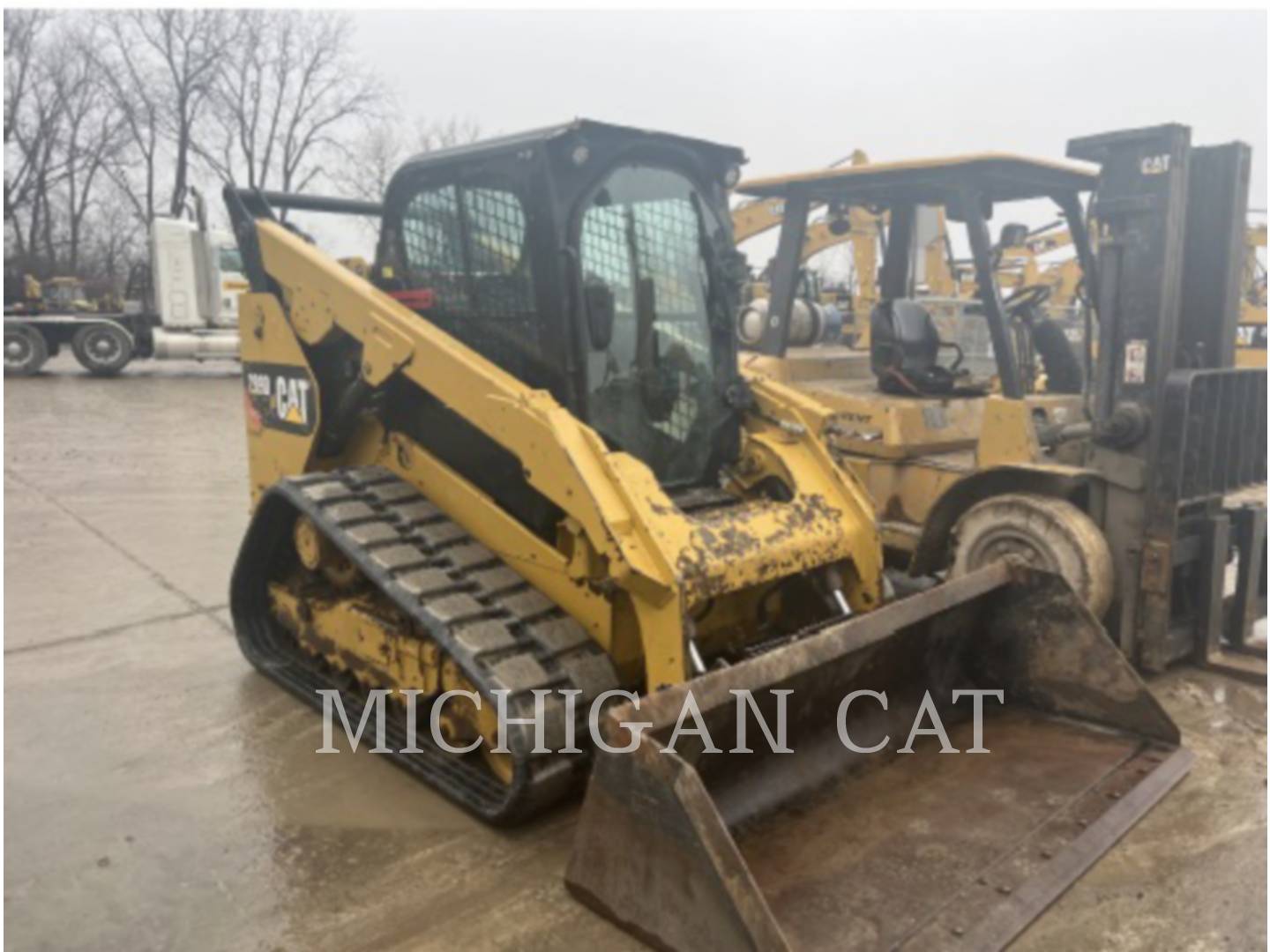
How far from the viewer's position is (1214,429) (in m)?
4.77

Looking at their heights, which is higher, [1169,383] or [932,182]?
[932,182]

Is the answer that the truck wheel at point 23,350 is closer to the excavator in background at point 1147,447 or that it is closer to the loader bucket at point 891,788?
the excavator in background at point 1147,447

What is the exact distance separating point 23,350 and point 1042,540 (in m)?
18.4

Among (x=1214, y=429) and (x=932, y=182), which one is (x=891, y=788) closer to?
(x=1214, y=429)

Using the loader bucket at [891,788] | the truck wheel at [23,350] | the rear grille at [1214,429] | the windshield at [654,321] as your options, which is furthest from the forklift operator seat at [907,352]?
the truck wheel at [23,350]

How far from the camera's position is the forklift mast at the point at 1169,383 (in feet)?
15.2

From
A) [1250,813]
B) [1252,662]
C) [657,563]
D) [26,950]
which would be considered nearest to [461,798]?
[657,563]

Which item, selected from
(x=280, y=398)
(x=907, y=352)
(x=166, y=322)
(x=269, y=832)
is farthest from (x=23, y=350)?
(x=269, y=832)

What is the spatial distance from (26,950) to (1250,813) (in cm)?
368

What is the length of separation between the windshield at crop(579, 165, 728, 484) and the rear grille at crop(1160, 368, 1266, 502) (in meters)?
1.91

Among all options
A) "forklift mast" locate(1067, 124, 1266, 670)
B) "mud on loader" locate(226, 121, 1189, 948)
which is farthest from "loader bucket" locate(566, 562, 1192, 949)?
"forklift mast" locate(1067, 124, 1266, 670)

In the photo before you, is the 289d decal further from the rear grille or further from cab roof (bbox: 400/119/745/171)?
the rear grille

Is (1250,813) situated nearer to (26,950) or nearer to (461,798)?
(461,798)

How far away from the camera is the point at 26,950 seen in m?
2.82
